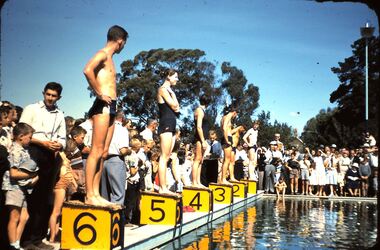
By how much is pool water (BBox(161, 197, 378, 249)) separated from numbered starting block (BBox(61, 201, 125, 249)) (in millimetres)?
1589

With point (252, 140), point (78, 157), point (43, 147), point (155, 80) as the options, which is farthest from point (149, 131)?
point (155, 80)

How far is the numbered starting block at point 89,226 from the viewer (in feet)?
16.4

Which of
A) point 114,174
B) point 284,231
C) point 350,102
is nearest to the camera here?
point 114,174

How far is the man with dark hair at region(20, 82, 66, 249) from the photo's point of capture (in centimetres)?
553

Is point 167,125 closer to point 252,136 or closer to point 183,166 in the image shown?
point 183,166

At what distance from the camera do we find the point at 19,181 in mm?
→ 5180

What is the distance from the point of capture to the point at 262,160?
19422 mm

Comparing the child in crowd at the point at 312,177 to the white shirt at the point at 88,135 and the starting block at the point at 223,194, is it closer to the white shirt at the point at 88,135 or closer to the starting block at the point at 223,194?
the starting block at the point at 223,194

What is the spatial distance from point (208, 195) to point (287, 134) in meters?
52.8

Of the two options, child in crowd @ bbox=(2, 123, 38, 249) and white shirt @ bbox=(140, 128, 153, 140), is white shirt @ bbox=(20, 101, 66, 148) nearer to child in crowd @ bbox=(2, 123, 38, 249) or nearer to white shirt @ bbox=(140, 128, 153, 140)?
child in crowd @ bbox=(2, 123, 38, 249)

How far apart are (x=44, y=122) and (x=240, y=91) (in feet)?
181

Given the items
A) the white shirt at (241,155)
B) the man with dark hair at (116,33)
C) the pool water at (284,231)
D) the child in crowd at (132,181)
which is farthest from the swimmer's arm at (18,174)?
the white shirt at (241,155)

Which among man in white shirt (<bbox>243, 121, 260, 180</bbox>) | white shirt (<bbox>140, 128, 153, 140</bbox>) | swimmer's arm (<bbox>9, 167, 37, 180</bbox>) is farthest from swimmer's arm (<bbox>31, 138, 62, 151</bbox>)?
man in white shirt (<bbox>243, 121, 260, 180</bbox>)

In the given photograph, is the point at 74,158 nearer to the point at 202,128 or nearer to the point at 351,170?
the point at 202,128
